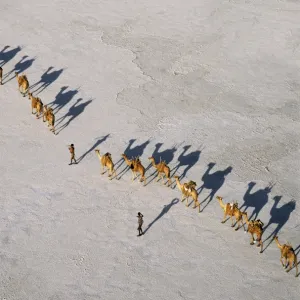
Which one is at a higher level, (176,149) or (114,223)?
(176,149)

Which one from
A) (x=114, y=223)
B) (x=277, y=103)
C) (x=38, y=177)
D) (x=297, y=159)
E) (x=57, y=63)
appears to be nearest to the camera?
(x=114, y=223)

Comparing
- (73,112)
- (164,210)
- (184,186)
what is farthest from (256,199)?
(73,112)

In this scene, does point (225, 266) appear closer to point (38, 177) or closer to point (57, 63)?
point (38, 177)

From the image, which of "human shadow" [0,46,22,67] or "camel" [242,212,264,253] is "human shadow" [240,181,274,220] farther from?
"human shadow" [0,46,22,67]

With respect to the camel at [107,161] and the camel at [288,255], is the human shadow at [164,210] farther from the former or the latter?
the camel at [288,255]

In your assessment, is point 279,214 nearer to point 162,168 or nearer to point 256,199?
point 256,199

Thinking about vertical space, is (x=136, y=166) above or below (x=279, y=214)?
below

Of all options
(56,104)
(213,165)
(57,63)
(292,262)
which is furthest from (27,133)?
(292,262)
